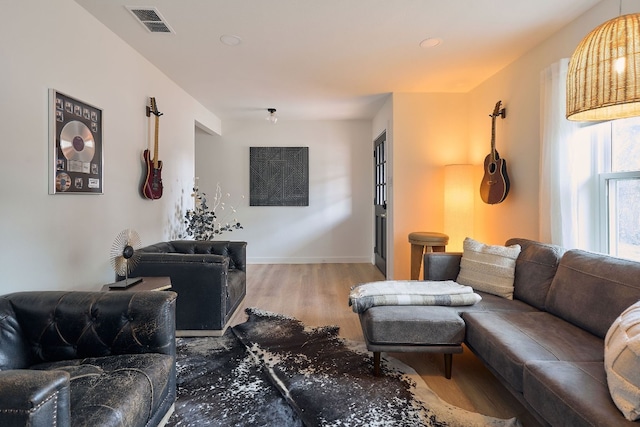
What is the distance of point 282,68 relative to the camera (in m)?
3.31

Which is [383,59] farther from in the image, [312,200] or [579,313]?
[312,200]

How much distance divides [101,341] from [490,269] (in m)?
2.54

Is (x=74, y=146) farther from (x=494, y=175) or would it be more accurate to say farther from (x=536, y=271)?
(x=494, y=175)

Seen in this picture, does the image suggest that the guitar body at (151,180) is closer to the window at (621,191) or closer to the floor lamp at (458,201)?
the floor lamp at (458,201)

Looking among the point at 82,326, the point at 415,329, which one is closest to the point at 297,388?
the point at 415,329

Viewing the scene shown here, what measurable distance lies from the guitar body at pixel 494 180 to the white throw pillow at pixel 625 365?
2086mm

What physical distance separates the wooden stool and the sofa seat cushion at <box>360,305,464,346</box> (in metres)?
1.56

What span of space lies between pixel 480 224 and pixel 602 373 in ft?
8.86

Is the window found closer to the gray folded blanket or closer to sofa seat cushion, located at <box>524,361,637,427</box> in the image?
the gray folded blanket

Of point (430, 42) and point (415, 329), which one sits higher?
point (430, 42)

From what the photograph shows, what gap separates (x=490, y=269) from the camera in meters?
2.51

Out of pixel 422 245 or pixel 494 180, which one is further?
pixel 422 245

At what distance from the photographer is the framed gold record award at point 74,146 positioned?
200 centimetres

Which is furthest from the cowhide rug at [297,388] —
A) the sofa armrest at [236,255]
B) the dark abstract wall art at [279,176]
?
the dark abstract wall art at [279,176]
